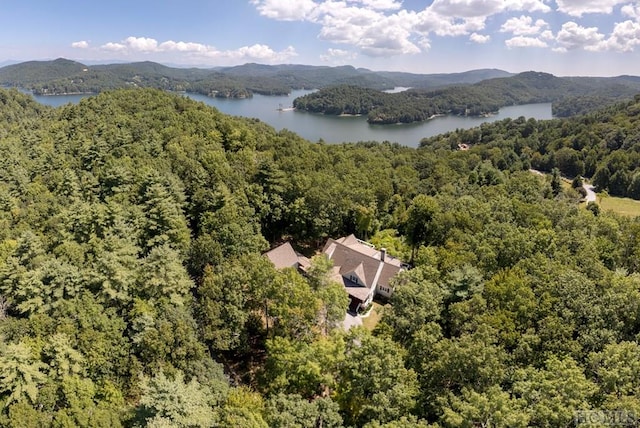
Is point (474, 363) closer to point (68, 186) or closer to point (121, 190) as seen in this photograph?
point (121, 190)

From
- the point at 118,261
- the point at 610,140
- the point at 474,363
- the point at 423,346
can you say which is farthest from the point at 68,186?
the point at 610,140

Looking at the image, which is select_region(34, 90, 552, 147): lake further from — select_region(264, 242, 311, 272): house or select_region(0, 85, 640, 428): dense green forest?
select_region(264, 242, 311, 272): house

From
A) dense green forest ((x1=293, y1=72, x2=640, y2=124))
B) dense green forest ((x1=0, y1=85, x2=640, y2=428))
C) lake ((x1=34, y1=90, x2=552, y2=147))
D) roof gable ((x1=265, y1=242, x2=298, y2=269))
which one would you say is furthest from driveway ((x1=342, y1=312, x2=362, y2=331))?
dense green forest ((x1=293, y1=72, x2=640, y2=124))

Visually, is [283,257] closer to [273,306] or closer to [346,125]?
[273,306]

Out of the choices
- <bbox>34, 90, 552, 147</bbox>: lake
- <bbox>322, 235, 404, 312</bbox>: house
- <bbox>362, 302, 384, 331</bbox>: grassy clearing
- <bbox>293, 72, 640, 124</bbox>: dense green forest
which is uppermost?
<bbox>293, 72, 640, 124</bbox>: dense green forest

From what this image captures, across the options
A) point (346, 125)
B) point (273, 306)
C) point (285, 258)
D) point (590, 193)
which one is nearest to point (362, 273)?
point (285, 258)

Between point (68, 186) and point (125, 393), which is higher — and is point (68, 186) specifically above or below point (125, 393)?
above

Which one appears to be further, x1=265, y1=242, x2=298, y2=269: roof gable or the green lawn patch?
x1=265, y1=242, x2=298, y2=269: roof gable
